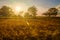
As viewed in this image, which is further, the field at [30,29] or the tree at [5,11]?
the tree at [5,11]

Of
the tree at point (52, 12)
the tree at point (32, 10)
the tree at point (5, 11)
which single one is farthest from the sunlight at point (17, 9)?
the tree at point (52, 12)

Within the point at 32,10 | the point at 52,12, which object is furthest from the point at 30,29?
the point at 52,12

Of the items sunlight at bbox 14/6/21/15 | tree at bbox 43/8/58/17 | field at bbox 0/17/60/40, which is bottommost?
field at bbox 0/17/60/40

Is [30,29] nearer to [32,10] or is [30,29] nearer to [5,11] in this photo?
[32,10]

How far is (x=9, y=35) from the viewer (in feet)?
13.0

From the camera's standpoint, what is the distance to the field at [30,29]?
3910 mm

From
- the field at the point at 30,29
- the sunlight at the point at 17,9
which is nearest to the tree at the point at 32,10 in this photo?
the field at the point at 30,29

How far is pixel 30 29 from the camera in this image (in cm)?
405

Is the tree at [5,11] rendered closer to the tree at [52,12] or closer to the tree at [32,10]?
the tree at [32,10]

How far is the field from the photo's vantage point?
3.91m

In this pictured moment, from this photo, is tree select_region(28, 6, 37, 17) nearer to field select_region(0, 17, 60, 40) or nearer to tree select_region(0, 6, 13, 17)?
field select_region(0, 17, 60, 40)

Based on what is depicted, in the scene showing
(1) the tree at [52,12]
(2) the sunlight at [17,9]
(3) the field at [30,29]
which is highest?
(2) the sunlight at [17,9]

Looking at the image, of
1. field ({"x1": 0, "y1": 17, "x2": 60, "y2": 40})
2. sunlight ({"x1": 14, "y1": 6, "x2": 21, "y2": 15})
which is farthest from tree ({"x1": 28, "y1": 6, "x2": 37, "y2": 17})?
sunlight ({"x1": 14, "y1": 6, "x2": 21, "y2": 15})

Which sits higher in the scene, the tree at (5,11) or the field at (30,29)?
the tree at (5,11)
